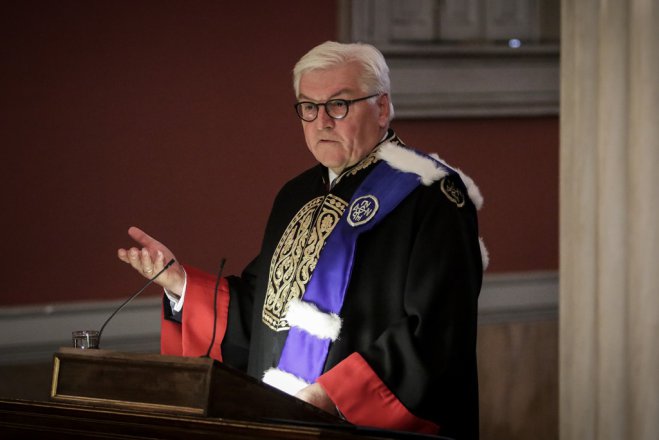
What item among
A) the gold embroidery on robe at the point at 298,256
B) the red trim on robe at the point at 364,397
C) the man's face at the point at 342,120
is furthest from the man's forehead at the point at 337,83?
the red trim on robe at the point at 364,397

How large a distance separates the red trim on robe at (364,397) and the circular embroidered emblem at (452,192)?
45 cm

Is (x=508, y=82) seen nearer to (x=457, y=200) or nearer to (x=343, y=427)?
(x=457, y=200)

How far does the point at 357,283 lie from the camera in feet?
8.11

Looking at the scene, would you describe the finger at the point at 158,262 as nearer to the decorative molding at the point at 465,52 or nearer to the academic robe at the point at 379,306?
the academic robe at the point at 379,306

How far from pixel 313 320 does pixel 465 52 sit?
2006 millimetres

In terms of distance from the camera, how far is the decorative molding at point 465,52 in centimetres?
399

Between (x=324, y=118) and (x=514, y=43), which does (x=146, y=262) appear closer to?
(x=324, y=118)

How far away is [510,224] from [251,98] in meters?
1.20

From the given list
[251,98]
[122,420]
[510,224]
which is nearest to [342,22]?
[251,98]

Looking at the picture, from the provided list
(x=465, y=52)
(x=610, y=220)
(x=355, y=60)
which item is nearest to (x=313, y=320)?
(x=355, y=60)

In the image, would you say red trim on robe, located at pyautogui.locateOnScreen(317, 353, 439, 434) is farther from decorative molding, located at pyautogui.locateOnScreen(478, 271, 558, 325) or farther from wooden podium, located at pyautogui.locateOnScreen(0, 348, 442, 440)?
decorative molding, located at pyautogui.locateOnScreen(478, 271, 558, 325)

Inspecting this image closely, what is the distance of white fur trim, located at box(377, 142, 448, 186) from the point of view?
2453 millimetres

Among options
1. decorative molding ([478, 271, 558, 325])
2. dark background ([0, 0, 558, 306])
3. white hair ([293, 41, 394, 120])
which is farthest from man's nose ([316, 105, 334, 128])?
decorative molding ([478, 271, 558, 325])

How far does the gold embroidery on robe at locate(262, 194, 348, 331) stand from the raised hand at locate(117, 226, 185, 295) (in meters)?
0.25
